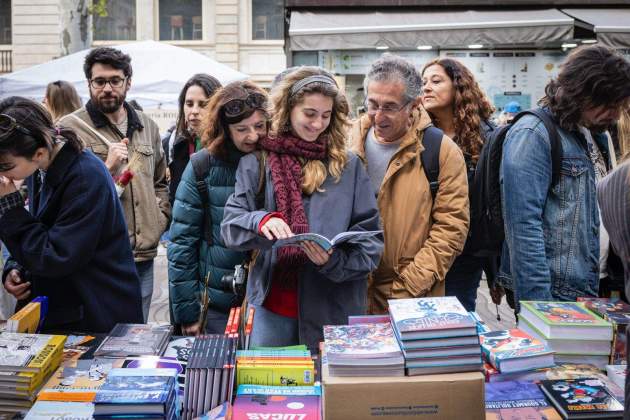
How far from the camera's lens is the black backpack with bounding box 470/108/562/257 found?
2732 mm

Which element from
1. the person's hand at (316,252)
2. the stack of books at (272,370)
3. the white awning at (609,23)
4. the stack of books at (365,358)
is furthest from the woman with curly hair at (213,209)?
the white awning at (609,23)

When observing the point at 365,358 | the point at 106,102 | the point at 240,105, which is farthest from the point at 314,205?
the point at 106,102

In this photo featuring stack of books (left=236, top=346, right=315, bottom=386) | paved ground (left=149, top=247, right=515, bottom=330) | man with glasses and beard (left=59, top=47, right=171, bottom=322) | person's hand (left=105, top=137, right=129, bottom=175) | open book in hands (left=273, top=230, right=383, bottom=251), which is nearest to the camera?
stack of books (left=236, top=346, right=315, bottom=386)

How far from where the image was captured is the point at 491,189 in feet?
9.98

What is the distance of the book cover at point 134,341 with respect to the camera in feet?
7.62

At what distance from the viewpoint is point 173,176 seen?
165 inches

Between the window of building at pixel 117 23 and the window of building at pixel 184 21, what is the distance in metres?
1.26

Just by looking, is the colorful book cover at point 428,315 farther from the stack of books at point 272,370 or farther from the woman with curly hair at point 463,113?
the woman with curly hair at point 463,113

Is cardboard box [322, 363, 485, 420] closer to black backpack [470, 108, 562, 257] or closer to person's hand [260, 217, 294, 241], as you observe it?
person's hand [260, 217, 294, 241]

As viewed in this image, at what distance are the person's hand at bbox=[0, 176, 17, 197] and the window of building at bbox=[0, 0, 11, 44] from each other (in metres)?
24.2

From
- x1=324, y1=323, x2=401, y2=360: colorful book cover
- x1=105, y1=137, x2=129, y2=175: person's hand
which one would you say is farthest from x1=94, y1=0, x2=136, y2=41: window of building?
x1=324, y1=323, x2=401, y2=360: colorful book cover

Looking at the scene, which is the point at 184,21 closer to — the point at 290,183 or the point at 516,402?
the point at 290,183

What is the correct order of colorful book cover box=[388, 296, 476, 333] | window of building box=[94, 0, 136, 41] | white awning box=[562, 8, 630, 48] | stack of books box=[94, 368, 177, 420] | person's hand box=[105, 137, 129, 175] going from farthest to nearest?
window of building box=[94, 0, 136, 41]
white awning box=[562, 8, 630, 48]
person's hand box=[105, 137, 129, 175]
colorful book cover box=[388, 296, 476, 333]
stack of books box=[94, 368, 177, 420]

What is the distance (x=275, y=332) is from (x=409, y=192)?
0.85 meters
